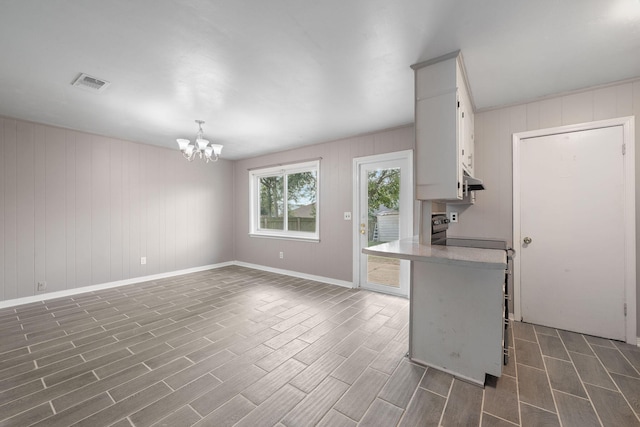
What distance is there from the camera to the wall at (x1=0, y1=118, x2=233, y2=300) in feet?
11.4

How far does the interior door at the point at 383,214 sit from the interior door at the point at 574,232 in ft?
4.42

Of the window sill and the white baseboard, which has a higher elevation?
the window sill

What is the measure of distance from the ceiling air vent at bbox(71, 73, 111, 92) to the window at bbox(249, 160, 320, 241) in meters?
3.03

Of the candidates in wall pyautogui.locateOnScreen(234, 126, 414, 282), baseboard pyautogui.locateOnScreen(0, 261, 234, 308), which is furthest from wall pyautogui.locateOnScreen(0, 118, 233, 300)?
wall pyautogui.locateOnScreen(234, 126, 414, 282)

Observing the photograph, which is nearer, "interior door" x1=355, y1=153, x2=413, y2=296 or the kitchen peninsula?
the kitchen peninsula

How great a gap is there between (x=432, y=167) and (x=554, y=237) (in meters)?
1.83

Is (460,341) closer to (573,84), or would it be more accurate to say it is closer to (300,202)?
(573,84)

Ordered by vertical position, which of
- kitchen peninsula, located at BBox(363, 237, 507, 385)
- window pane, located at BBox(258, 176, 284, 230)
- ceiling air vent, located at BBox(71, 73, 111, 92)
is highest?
ceiling air vent, located at BBox(71, 73, 111, 92)

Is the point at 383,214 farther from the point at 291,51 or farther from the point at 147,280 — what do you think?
the point at 147,280

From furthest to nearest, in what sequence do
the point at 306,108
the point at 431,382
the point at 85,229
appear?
the point at 85,229, the point at 306,108, the point at 431,382

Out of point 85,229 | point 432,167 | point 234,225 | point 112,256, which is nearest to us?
point 432,167

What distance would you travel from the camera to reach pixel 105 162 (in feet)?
13.8

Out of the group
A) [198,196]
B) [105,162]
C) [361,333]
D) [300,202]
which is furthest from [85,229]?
[361,333]

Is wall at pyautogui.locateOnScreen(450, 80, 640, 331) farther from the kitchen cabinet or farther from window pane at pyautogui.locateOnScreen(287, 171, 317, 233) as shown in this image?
window pane at pyautogui.locateOnScreen(287, 171, 317, 233)
